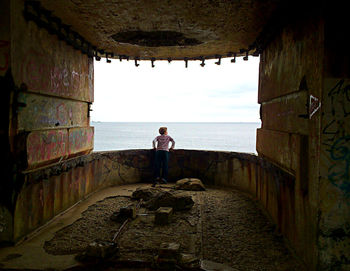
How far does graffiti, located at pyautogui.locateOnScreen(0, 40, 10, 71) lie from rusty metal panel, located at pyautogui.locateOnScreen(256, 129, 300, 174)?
4360 millimetres

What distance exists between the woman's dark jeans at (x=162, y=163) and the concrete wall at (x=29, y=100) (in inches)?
134

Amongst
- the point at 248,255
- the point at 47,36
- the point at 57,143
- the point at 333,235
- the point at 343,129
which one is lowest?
the point at 248,255

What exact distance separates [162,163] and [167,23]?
4.87 m

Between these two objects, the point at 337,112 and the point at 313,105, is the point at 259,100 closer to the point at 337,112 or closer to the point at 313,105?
the point at 313,105

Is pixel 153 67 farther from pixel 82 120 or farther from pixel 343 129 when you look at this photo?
pixel 343 129

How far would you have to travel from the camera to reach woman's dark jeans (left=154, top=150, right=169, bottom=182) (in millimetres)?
9227

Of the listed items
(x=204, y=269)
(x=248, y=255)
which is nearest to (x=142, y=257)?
(x=204, y=269)

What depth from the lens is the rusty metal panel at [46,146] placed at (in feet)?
15.3

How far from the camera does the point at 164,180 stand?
9.21m

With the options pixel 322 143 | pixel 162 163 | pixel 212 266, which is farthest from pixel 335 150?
pixel 162 163

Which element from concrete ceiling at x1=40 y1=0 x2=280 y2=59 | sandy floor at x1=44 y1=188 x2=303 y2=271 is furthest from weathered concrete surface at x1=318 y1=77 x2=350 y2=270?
concrete ceiling at x1=40 y1=0 x2=280 y2=59

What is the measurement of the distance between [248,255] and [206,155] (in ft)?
17.9

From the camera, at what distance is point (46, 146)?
5.18 m

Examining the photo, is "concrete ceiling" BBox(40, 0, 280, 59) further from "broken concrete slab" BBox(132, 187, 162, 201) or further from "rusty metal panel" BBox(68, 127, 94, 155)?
"broken concrete slab" BBox(132, 187, 162, 201)
